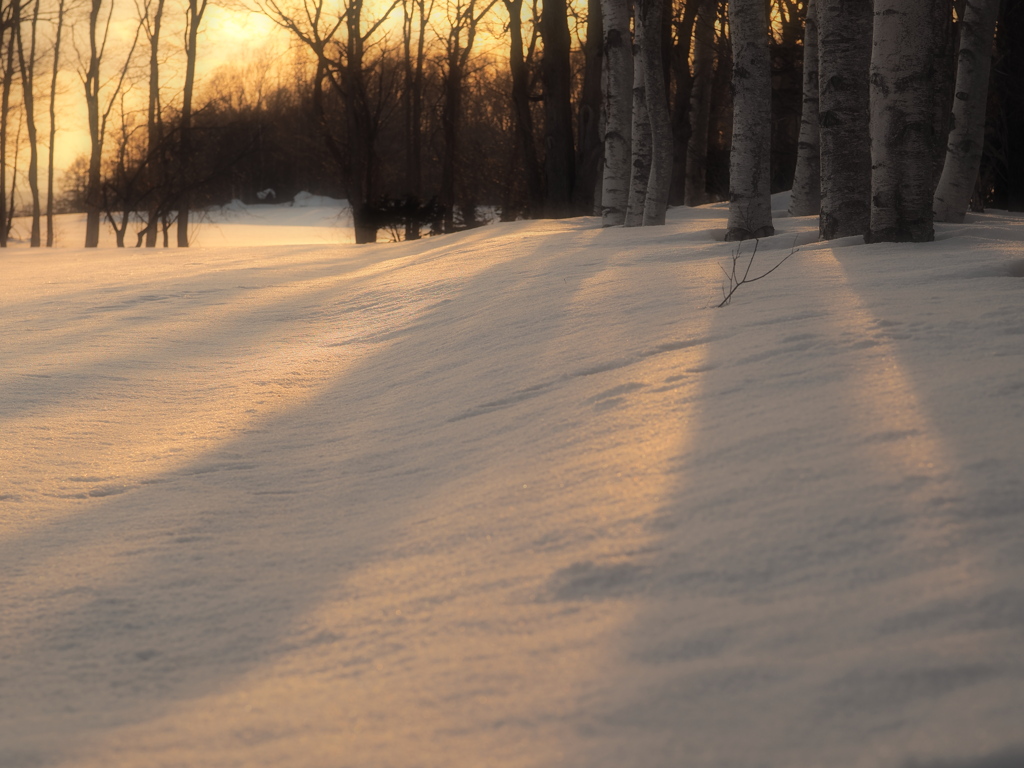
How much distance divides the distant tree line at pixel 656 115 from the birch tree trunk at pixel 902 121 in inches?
0.4

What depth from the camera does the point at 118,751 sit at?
5.24ft

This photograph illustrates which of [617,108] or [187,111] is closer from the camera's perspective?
[617,108]

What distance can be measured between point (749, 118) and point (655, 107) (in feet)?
7.80

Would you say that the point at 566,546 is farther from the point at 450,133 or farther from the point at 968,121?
the point at 450,133

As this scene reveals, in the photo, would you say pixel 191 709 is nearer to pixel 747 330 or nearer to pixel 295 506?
pixel 295 506

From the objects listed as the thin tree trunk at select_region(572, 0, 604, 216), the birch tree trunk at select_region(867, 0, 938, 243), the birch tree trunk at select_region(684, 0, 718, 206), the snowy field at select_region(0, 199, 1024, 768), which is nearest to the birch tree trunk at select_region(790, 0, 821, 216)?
the birch tree trunk at select_region(867, 0, 938, 243)

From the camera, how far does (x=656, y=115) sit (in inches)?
360

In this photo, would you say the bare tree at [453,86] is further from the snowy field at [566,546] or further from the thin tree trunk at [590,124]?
the snowy field at [566,546]

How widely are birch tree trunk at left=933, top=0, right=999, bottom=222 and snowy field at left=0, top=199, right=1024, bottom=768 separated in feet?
10.9

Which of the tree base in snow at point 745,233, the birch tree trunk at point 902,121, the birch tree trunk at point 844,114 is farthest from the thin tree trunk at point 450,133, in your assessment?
the birch tree trunk at point 902,121

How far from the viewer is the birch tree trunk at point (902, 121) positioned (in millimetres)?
4836

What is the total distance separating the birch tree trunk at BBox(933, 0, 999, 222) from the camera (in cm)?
723

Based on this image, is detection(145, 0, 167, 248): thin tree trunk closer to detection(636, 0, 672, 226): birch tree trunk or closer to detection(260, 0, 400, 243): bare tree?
detection(260, 0, 400, 243): bare tree

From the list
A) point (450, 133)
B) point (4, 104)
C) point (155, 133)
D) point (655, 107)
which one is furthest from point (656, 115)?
point (4, 104)
